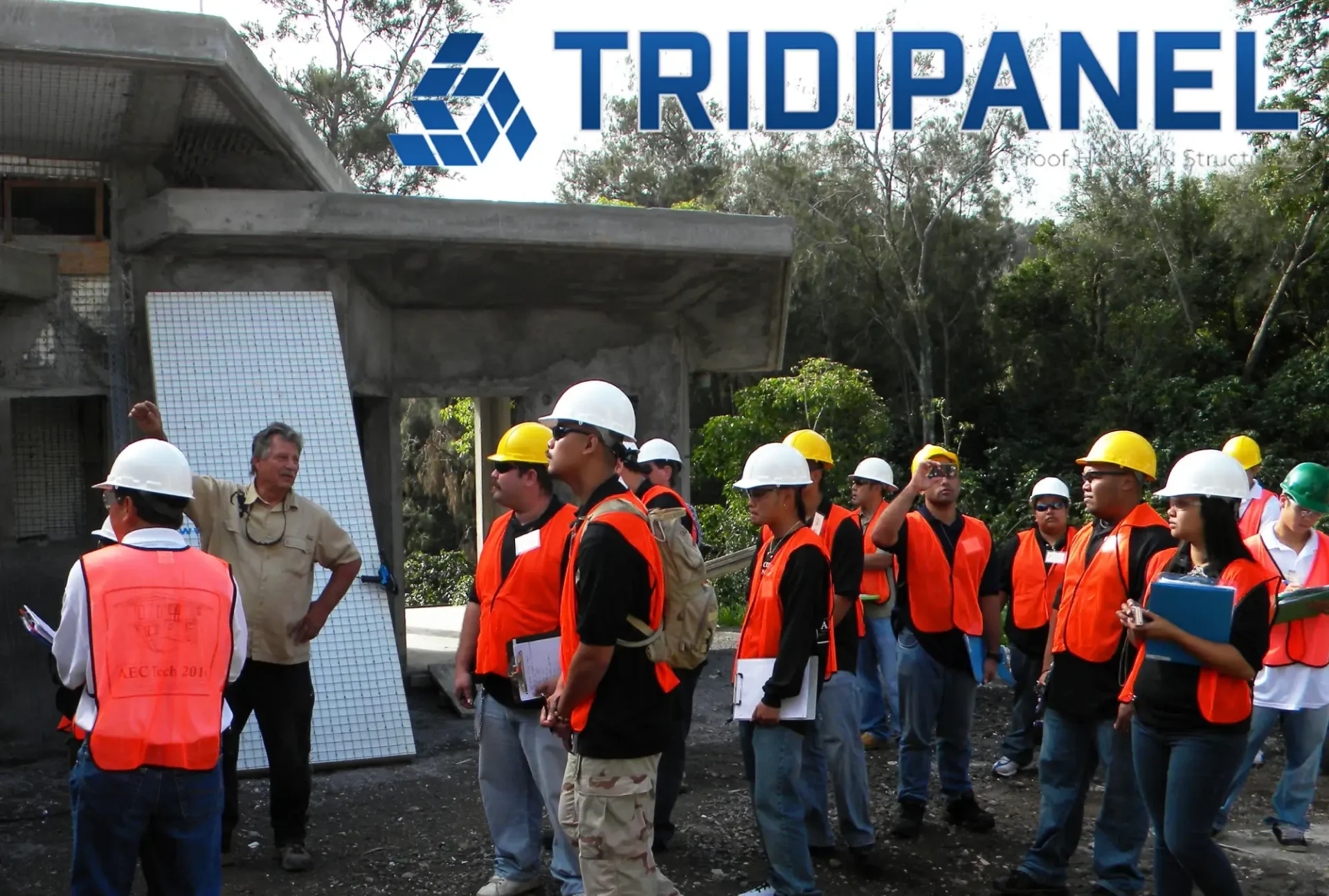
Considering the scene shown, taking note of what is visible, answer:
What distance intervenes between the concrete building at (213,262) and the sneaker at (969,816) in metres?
4.21

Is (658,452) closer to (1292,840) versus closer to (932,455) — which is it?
(932,455)

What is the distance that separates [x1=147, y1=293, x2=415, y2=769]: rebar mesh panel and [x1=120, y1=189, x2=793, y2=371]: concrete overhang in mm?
449

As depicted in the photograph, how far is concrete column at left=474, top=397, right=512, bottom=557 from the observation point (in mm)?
12812

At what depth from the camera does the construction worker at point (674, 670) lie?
5.75 meters

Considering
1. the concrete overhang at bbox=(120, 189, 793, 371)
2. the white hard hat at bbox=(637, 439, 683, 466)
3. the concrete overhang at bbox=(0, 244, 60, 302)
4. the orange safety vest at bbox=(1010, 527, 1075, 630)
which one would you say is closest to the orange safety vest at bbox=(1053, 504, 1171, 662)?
the orange safety vest at bbox=(1010, 527, 1075, 630)

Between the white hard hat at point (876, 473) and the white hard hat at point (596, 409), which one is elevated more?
A: the white hard hat at point (596, 409)

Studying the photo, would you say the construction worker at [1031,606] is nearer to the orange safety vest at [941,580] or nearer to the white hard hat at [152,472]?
the orange safety vest at [941,580]

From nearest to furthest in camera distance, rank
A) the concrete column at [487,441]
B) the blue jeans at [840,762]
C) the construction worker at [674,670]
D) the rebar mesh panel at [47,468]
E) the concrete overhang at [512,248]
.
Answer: the blue jeans at [840,762] → the construction worker at [674,670] → the concrete overhang at [512,248] → the rebar mesh panel at [47,468] → the concrete column at [487,441]

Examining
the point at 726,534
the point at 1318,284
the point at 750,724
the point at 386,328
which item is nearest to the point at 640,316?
the point at 386,328

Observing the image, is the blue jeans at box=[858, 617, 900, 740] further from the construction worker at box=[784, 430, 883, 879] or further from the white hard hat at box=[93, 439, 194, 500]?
the white hard hat at box=[93, 439, 194, 500]

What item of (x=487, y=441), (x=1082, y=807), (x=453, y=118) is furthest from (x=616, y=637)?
(x=453, y=118)

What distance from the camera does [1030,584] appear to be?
23.9ft

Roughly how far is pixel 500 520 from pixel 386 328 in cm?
454

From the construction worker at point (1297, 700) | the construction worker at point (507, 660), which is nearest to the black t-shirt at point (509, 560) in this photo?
the construction worker at point (507, 660)
